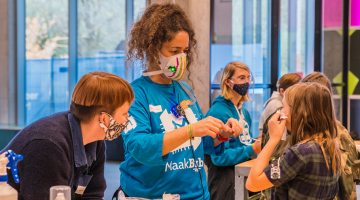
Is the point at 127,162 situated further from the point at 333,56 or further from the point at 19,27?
the point at 19,27

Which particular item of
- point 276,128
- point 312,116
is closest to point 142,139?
point 276,128

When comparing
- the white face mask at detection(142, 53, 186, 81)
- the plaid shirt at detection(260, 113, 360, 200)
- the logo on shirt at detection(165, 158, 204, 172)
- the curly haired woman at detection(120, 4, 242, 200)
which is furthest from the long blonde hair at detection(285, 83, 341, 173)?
the white face mask at detection(142, 53, 186, 81)

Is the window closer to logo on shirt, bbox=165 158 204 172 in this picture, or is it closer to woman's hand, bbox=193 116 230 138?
logo on shirt, bbox=165 158 204 172

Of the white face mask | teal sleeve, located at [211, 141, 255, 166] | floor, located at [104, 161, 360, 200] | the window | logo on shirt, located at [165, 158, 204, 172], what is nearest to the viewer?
logo on shirt, located at [165, 158, 204, 172]

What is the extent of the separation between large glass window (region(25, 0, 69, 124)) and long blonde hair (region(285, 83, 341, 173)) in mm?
6106

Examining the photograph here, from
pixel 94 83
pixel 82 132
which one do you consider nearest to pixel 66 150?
pixel 82 132

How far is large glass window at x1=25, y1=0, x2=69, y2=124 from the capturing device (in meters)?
6.87

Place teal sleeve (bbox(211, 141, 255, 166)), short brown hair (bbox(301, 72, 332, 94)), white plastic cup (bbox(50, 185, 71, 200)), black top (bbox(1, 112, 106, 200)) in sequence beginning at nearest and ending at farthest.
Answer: white plastic cup (bbox(50, 185, 71, 200))
black top (bbox(1, 112, 106, 200))
short brown hair (bbox(301, 72, 332, 94))
teal sleeve (bbox(211, 141, 255, 166))

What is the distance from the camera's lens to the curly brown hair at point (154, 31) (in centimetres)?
152

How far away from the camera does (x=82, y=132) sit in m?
1.27

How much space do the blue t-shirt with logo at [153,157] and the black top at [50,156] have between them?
187 mm

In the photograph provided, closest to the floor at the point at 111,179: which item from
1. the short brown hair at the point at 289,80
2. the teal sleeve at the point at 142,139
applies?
the short brown hair at the point at 289,80

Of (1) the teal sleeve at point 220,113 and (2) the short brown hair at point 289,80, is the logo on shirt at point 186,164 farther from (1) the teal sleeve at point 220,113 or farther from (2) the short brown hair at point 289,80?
(2) the short brown hair at point 289,80

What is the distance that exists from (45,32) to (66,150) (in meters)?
6.45
